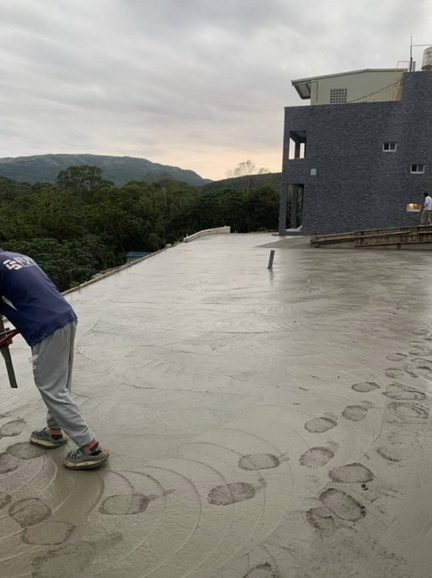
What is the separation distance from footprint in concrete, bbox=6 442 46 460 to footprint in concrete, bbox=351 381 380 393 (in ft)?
8.24

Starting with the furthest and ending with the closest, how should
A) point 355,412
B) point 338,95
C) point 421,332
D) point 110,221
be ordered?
point 110,221
point 338,95
point 421,332
point 355,412

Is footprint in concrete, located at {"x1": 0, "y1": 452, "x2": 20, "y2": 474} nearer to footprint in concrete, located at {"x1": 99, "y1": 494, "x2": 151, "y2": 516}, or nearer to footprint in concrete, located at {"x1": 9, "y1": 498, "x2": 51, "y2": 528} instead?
footprint in concrete, located at {"x1": 9, "y1": 498, "x2": 51, "y2": 528}

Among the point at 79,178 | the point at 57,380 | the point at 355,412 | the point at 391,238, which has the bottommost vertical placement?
the point at 355,412

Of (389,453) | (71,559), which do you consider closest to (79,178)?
(389,453)

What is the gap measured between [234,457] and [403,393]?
1698 millimetres

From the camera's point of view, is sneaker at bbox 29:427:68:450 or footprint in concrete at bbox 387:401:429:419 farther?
footprint in concrete at bbox 387:401:429:419

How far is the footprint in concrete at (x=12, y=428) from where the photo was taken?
10.2 feet

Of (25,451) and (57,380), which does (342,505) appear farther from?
(25,451)

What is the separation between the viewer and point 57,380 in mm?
2670

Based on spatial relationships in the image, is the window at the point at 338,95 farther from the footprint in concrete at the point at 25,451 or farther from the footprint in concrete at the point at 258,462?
the footprint in concrete at the point at 25,451

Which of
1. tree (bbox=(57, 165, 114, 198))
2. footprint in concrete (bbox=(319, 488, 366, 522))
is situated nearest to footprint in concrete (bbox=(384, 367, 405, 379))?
footprint in concrete (bbox=(319, 488, 366, 522))

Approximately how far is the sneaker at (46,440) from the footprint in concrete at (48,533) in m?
0.76

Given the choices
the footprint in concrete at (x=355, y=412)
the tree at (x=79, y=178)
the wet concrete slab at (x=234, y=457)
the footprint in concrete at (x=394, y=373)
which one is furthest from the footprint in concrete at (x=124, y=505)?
the tree at (x=79, y=178)

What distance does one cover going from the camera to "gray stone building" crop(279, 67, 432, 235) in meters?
22.0
